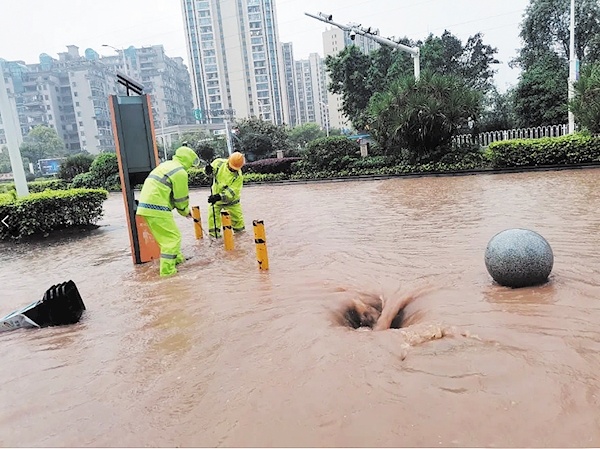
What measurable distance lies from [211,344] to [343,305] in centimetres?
143

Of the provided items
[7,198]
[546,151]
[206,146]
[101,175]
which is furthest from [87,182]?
[546,151]

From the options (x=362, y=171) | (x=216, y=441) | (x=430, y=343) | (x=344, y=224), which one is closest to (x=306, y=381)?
(x=216, y=441)

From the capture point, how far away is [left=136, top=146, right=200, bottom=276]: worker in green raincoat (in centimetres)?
654

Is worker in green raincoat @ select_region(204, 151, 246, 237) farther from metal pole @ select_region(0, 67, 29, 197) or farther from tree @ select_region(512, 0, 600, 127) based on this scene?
tree @ select_region(512, 0, 600, 127)

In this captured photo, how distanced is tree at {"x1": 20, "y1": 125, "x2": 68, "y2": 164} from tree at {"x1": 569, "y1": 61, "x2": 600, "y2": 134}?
63.9 metres

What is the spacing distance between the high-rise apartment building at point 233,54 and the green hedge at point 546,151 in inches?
2447

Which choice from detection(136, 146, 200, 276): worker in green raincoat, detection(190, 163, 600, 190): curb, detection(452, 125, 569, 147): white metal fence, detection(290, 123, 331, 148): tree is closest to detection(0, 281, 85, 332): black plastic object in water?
detection(136, 146, 200, 276): worker in green raincoat

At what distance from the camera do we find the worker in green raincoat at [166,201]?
6.54 m

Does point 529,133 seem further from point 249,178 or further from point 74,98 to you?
point 74,98

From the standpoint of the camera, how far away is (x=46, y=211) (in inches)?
427

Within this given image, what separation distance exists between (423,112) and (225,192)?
11613mm

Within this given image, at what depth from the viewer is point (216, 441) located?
9.21 feet

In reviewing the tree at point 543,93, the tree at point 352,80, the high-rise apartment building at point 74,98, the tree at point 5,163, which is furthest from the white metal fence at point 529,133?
the high-rise apartment building at point 74,98

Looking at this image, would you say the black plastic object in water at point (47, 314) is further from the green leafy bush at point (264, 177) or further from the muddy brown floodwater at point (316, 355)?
the green leafy bush at point (264, 177)
